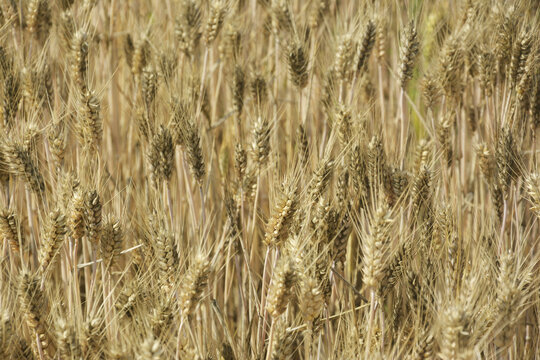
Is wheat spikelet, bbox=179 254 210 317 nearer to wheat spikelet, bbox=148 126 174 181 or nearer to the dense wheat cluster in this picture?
the dense wheat cluster

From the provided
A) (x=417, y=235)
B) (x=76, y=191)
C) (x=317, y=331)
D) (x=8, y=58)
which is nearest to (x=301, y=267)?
(x=317, y=331)

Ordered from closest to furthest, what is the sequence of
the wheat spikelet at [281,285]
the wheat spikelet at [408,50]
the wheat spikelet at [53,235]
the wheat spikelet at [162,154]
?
the wheat spikelet at [281,285] < the wheat spikelet at [53,235] < the wheat spikelet at [162,154] < the wheat spikelet at [408,50]

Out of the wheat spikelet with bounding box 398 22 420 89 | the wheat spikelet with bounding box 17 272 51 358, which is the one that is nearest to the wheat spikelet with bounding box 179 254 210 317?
the wheat spikelet with bounding box 17 272 51 358

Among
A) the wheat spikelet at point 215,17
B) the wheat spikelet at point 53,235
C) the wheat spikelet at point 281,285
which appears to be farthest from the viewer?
the wheat spikelet at point 215,17

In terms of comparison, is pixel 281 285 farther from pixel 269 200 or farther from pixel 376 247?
pixel 269 200

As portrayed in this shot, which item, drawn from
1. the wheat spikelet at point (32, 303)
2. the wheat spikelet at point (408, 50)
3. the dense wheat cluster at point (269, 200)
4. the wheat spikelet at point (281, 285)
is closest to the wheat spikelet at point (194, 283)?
the dense wheat cluster at point (269, 200)

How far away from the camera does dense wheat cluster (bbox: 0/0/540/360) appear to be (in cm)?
175

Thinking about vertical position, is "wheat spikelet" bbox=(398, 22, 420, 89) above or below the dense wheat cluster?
above

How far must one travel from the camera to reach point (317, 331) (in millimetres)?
1972

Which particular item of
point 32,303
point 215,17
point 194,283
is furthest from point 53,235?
point 215,17

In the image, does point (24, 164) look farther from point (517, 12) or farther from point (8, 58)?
point (517, 12)

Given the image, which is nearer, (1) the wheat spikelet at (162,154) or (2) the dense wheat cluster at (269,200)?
(2) the dense wheat cluster at (269,200)

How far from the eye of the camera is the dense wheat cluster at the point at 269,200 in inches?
68.8

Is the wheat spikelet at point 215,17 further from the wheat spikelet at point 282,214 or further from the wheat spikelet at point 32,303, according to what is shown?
the wheat spikelet at point 32,303
